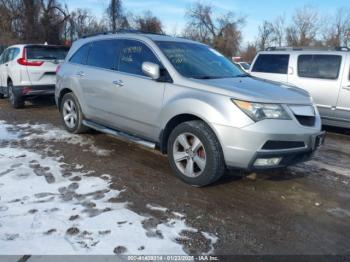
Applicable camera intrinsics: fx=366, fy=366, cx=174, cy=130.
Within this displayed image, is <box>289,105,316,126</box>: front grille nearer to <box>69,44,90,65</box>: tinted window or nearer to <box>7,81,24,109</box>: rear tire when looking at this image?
<box>69,44,90,65</box>: tinted window

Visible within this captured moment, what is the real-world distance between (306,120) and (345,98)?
390cm

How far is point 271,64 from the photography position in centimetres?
894

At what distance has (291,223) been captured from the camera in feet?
11.9

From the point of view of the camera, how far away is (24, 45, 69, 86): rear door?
921 centimetres

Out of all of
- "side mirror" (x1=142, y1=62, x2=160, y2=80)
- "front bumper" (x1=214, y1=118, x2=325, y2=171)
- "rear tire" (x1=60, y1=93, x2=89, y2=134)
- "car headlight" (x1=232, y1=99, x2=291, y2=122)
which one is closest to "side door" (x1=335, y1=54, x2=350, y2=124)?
"front bumper" (x1=214, y1=118, x2=325, y2=171)

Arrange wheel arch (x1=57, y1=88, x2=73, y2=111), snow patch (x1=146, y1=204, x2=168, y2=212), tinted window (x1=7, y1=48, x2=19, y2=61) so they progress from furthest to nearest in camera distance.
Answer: tinted window (x1=7, y1=48, x2=19, y2=61) → wheel arch (x1=57, y1=88, x2=73, y2=111) → snow patch (x1=146, y1=204, x2=168, y2=212)

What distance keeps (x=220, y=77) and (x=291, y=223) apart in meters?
2.08

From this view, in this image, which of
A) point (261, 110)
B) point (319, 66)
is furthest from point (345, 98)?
point (261, 110)

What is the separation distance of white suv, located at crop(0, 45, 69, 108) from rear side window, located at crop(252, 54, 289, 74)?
16.9 ft

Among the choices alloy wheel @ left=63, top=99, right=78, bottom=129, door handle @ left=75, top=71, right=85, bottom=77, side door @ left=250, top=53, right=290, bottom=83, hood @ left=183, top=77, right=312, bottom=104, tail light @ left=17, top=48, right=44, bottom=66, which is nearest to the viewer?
hood @ left=183, top=77, right=312, bottom=104

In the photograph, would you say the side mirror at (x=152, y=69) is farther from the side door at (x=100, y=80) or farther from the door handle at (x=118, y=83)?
the side door at (x=100, y=80)

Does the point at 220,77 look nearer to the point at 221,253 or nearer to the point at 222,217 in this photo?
the point at 222,217

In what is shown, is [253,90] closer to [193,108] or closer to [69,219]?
Result: [193,108]

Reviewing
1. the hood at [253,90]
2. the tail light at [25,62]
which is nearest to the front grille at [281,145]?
the hood at [253,90]
